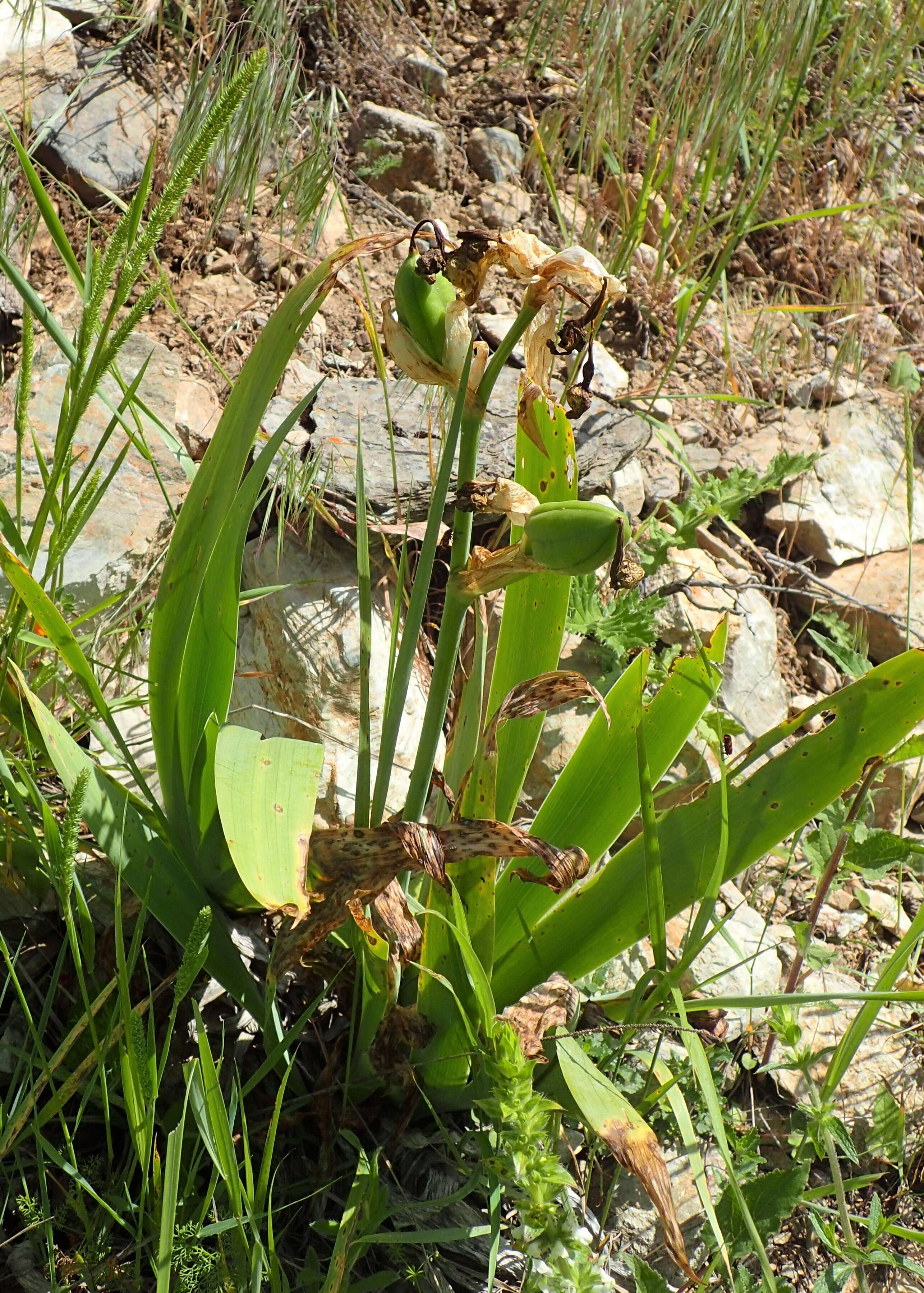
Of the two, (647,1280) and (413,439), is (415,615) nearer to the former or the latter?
(647,1280)

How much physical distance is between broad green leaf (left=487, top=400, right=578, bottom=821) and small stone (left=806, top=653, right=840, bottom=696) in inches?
40.1

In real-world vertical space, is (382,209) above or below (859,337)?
above

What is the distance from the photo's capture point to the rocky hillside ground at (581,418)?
156cm

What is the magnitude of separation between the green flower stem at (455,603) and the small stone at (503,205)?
5.65ft

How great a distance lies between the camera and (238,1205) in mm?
853

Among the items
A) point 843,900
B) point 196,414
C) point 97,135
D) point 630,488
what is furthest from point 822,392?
point 97,135

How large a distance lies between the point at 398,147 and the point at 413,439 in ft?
3.49

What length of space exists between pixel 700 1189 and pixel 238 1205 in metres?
0.44

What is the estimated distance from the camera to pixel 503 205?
2498mm

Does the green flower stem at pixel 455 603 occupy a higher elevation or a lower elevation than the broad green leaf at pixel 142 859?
higher

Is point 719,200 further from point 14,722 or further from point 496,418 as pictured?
point 14,722

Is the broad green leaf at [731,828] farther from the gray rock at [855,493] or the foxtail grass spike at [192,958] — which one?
the gray rock at [855,493]

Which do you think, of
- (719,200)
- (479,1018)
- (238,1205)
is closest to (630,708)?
(479,1018)

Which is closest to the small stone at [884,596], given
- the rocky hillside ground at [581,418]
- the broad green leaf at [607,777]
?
the rocky hillside ground at [581,418]
